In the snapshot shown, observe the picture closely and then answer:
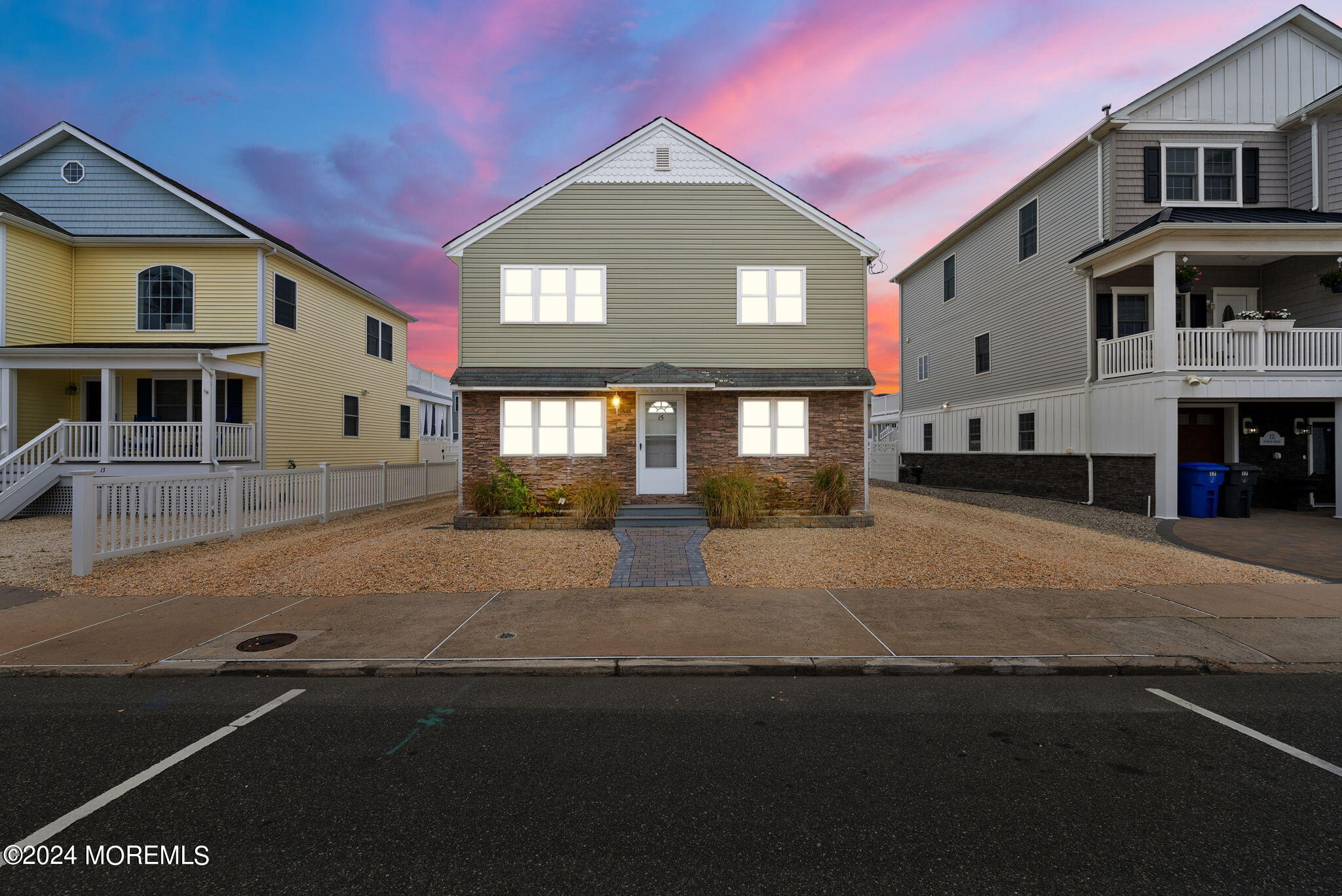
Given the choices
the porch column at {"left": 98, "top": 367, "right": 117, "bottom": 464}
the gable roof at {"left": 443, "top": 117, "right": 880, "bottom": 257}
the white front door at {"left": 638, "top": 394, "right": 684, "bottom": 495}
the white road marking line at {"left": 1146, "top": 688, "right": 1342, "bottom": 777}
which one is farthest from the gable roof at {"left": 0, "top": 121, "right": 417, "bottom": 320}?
the white road marking line at {"left": 1146, "top": 688, "right": 1342, "bottom": 777}

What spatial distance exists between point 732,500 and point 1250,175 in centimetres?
1744

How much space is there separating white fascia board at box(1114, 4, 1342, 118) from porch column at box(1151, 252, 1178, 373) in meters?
4.65

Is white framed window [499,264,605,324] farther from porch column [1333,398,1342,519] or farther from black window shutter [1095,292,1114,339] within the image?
porch column [1333,398,1342,519]

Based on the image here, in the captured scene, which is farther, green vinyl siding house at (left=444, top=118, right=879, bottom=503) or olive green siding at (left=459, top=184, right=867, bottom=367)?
olive green siding at (left=459, top=184, right=867, bottom=367)

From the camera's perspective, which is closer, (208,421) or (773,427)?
(773,427)

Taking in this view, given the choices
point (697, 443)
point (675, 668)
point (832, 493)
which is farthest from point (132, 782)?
point (832, 493)

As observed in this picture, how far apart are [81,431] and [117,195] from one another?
23.6 feet

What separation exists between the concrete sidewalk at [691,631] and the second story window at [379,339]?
17.2 meters

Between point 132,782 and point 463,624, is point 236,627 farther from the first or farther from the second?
point 132,782

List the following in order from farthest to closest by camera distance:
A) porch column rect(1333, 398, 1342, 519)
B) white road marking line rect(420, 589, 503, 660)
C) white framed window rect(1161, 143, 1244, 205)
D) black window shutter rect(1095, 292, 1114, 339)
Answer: black window shutter rect(1095, 292, 1114, 339)
white framed window rect(1161, 143, 1244, 205)
porch column rect(1333, 398, 1342, 519)
white road marking line rect(420, 589, 503, 660)

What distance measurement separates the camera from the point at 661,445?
551 inches

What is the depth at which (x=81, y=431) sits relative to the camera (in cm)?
1523

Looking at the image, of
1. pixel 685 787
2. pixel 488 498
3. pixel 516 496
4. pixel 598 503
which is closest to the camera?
pixel 685 787

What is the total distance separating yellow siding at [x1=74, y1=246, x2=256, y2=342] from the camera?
56.0 ft
